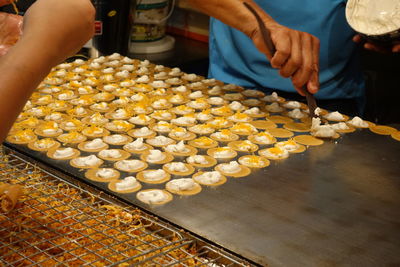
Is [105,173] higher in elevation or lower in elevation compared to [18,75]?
lower

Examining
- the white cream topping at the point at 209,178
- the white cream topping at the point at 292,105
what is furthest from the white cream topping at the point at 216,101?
the white cream topping at the point at 209,178

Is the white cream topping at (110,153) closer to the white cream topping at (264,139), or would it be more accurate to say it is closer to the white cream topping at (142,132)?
the white cream topping at (142,132)

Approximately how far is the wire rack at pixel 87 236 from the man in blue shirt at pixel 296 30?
1.25m

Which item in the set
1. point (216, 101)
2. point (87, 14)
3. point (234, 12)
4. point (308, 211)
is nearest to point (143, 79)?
point (216, 101)

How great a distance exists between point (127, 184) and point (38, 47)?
647mm

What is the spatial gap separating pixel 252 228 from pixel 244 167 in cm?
38

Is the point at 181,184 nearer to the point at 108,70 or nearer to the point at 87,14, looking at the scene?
the point at 87,14

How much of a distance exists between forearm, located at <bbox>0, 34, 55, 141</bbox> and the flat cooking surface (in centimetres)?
57

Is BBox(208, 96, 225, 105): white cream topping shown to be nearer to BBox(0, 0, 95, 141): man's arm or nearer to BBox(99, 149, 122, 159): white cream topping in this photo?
BBox(99, 149, 122, 159): white cream topping

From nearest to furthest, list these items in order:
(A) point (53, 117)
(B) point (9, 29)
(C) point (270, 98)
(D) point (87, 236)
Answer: (D) point (87, 236) < (B) point (9, 29) < (A) point (53, 117) < (C) point (270, 98)

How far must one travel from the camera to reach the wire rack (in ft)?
4.07

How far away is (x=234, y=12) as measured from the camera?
8.13ft

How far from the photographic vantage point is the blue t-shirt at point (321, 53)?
8.78 feet

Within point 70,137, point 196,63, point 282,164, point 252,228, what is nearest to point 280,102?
point 282,164
